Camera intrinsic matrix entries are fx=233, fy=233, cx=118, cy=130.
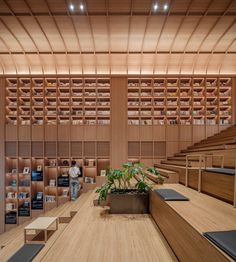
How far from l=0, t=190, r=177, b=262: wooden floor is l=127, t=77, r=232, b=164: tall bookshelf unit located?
4.97 meters

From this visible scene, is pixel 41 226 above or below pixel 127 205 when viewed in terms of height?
below

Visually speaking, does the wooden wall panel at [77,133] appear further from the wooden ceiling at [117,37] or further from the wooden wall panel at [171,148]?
the wooden wall panel at [171,148]

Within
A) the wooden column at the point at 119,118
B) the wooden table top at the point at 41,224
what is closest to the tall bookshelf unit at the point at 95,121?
the wooden column at the point at 119,118

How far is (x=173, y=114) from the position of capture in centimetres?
870

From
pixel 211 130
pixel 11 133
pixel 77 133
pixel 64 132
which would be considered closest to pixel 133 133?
pixel 77 133

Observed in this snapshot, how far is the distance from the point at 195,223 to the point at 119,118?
267 inches

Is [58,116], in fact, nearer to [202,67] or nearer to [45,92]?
[45,92]

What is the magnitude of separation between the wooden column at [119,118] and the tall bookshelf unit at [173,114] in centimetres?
21

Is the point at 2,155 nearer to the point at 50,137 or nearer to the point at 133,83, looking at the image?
the point at 50,137

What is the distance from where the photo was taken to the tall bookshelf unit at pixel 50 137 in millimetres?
8250

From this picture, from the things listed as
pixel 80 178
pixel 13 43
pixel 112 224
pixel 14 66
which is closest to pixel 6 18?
pixel 13 43

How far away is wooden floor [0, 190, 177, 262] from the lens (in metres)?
2.42

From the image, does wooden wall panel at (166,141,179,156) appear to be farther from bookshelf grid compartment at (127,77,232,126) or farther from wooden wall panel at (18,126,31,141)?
wooden wall panel at (18,126,31,141)

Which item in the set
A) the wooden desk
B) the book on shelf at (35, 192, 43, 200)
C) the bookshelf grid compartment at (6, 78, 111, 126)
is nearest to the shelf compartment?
the bookshelf grid compartment at (6, 78, 111, 126)
